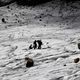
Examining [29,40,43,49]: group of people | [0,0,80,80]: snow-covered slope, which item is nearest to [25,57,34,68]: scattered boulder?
[0,0,80,80]: snow-covered slope

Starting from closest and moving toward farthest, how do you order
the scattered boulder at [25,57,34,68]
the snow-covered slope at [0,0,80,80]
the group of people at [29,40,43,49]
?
the snow-covered slope at [0,0,80,80], the scattered boulder at [25,57,34,68], the group of people at [29,40,43,49]

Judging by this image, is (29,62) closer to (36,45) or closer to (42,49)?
(42,49)

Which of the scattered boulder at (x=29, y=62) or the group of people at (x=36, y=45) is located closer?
the scattered boulder at (x=29, y=62)

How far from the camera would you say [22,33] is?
17.9ft

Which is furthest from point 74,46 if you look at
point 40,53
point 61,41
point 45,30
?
point 45,30

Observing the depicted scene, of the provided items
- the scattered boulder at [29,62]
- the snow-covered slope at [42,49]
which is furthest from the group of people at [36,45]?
the scattered boulder at [29,62]

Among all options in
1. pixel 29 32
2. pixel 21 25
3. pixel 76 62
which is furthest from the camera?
pixel 21 25

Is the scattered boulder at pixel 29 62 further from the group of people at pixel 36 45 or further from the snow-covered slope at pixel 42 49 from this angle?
the group of people at pixel 36 45

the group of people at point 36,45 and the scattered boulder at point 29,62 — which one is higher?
the group of people at point 36,45


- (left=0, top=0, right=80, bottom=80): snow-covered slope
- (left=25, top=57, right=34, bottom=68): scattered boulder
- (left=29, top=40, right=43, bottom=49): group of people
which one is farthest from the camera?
(left=29, top=40, right=43, bottom=49): group of people

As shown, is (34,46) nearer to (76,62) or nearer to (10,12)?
(76,62)

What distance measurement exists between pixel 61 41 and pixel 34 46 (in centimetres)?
75

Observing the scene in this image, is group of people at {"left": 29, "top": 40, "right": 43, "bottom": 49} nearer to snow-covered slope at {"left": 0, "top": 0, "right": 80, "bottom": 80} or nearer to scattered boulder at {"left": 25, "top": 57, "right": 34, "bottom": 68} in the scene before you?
snow-covered slope at {"left": 0, "top": 0, "right": 80, "bottom": 80}

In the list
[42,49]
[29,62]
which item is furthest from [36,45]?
[29,62]
